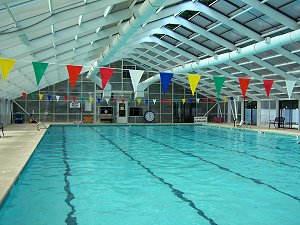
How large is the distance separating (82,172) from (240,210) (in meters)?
3.95

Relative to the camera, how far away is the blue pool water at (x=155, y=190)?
4.89 m

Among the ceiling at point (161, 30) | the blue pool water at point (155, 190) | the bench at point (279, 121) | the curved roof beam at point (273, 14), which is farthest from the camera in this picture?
the bench at point (279, 121)

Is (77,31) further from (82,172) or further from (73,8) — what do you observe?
(82,172)

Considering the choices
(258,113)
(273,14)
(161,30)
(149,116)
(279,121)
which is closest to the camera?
(273,14)

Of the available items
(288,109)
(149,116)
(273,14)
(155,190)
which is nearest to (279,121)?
(288,109)

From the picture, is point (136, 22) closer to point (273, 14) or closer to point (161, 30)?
point (273, 14)

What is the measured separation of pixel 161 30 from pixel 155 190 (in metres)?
11.7

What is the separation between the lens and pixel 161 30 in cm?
1694

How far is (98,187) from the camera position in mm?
6652

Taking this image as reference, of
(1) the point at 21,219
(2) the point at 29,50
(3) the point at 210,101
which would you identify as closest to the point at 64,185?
(1) the point at 21,219

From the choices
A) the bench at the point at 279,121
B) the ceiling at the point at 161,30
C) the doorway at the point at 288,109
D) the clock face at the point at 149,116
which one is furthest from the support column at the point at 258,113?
the clock face at the point at 149,116

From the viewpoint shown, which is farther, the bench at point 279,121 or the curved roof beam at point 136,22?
the bench at point 279,121

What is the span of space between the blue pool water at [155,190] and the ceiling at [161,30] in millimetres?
3161

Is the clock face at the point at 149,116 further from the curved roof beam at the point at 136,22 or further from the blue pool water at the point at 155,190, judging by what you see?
the blue pool water at the point at 155,190
